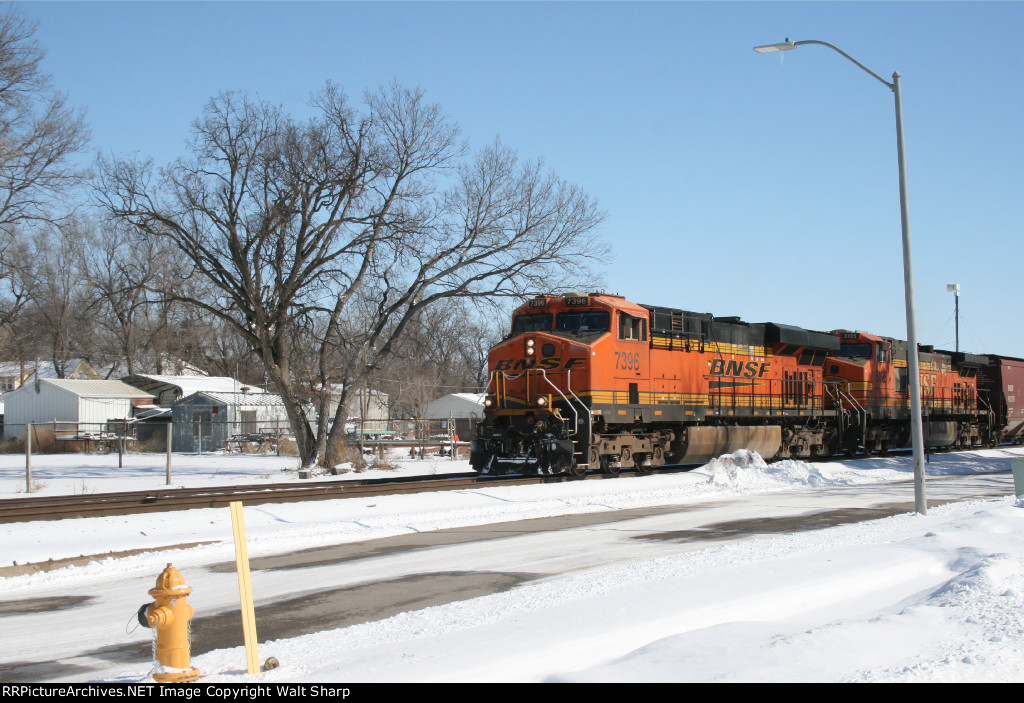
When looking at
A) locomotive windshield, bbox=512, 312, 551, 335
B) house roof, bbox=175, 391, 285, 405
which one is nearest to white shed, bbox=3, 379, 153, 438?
house roof, bbox=175, 391, 285, 405

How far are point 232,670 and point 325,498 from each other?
1070 cm

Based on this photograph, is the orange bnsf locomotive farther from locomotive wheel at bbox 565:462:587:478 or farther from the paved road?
the paved road

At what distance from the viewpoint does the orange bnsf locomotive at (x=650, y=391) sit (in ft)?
63.5

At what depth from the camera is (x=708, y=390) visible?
74.9 ft

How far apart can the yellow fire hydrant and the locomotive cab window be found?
614 inches

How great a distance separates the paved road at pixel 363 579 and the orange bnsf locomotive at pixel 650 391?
441 cm

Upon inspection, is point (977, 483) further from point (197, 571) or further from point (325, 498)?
point (197, 571)

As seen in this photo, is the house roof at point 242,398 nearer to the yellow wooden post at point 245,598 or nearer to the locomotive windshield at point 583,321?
the locomotive windshield at point 583,321

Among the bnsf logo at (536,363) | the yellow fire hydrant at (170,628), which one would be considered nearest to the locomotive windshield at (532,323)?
the bnsf logo at (536,363)


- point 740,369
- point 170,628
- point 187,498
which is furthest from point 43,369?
point 170,628

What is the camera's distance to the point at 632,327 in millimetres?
20391

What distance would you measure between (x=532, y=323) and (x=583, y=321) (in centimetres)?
147

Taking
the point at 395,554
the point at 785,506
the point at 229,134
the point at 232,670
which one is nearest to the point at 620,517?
the point at 785,506

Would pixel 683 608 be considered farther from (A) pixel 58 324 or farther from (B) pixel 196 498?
(A) pixel 58 324
